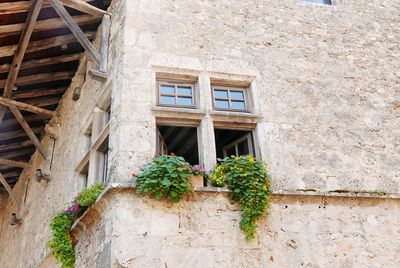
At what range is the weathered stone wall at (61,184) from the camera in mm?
5156

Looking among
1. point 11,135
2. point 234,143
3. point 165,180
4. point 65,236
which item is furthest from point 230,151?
point 11,135

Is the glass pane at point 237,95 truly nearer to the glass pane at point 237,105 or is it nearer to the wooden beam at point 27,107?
the glass pane at point 237,105

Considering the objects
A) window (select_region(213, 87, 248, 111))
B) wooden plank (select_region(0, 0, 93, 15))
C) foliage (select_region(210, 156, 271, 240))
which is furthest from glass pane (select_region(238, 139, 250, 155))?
wooden plank (select_region(0, 0, 93, 15))

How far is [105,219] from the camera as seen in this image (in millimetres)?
3982

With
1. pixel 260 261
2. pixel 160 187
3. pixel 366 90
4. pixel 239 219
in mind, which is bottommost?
pixel 260 261

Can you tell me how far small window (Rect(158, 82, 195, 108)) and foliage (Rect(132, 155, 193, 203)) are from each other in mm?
853

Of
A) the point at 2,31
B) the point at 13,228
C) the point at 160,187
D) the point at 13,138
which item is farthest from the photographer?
the point at 13,228

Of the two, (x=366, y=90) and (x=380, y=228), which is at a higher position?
(x=366, y=90)

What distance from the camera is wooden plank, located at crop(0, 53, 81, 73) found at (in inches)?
255

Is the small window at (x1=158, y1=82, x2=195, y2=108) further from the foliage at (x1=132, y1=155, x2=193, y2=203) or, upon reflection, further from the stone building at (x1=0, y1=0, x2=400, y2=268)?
the foliage at (x1=132, y1=155, x2=193, y2=203)

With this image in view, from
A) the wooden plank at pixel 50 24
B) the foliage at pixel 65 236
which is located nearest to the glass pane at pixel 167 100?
the foliage at pixel 65 236

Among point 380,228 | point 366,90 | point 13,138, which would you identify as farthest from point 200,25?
point 13,138

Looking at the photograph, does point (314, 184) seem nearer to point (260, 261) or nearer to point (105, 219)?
point (260, 261)

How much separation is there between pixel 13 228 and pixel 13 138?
Answer: 1917mm
